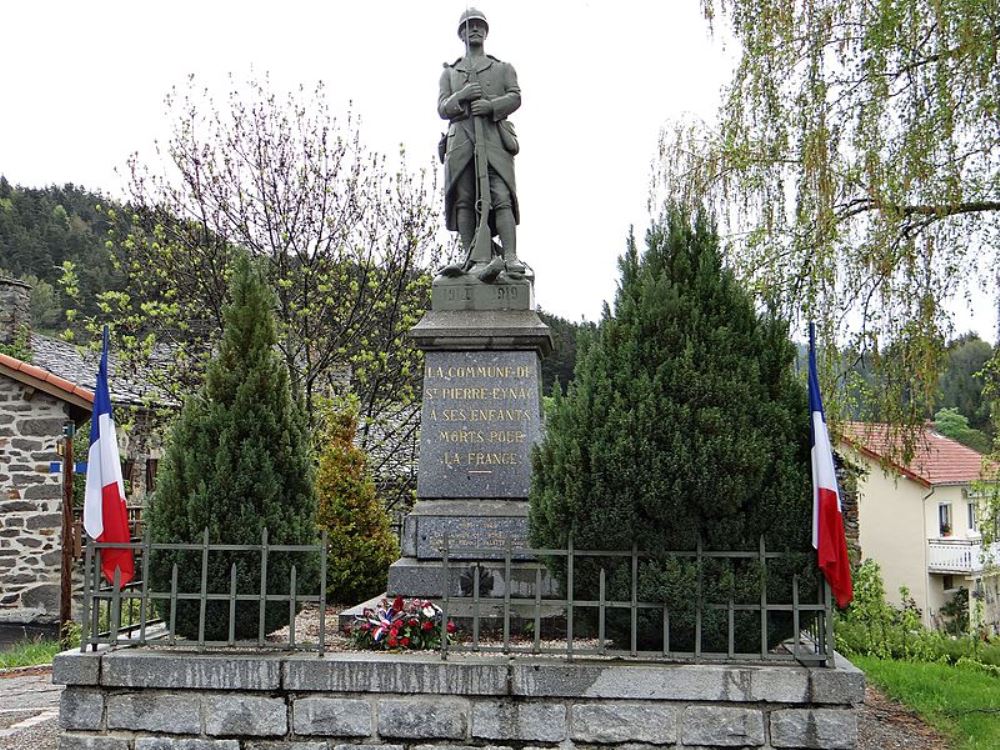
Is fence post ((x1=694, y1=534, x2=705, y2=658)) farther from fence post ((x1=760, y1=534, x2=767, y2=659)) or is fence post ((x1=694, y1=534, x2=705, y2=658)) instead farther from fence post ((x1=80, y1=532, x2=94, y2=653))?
fence post ((x1=80, y1=532, x2=94, y2=653))

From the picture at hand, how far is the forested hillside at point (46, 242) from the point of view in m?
34.9

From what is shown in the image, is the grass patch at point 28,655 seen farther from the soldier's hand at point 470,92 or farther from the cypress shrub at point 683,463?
the cypress shrub at point 683,463

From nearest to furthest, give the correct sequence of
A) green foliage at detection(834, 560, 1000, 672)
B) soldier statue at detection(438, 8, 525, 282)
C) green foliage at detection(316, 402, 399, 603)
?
soldier statue at detection(438, 8, 525, 282)
green foliage at detection(316, 402, 399, 603)
green foliage at detection(834, 560, 1000, 672)

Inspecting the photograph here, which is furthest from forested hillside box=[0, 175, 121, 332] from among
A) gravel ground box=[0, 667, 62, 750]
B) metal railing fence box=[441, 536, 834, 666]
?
metal railing fence box=[441, 536, 834, 666]

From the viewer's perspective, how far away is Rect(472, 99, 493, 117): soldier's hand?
7.36 m

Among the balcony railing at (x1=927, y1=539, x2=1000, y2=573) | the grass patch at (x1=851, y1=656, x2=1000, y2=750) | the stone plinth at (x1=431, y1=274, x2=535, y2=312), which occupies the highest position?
the stone plinth at (x1=431, y1=274, x2=535, y2=312)

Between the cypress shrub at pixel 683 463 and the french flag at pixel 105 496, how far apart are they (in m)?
2.19

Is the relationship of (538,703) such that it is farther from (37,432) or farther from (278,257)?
(37,432)

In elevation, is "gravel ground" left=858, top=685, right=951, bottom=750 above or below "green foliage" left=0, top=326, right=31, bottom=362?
below

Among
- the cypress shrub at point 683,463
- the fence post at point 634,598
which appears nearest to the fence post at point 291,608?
the cypress shrub at point 683,463

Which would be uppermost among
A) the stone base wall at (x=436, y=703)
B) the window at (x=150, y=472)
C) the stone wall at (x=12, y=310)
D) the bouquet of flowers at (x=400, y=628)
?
the stone wall at (x=12, y=310)

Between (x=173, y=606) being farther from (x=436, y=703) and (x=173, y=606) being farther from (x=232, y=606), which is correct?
(x=436, y=703)

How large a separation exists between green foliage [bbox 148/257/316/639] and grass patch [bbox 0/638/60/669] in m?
5.38

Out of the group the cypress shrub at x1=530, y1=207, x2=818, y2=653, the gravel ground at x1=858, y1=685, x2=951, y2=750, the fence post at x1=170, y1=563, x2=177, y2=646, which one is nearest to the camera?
the cypress shrub at x1=530, y1=207, x2=818, y2=653
